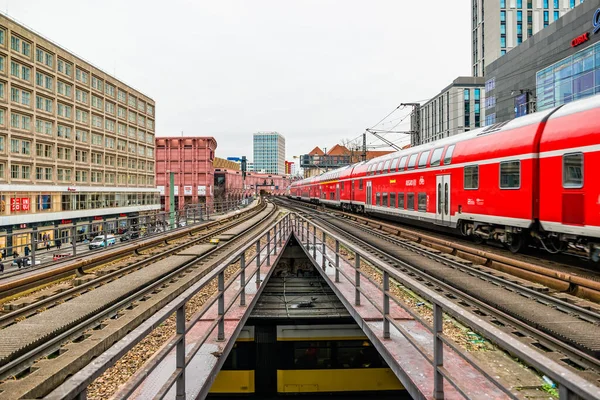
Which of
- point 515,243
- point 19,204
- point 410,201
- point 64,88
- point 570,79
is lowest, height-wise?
point 515,243

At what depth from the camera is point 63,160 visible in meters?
47.6

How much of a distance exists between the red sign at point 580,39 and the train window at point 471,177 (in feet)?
94.6

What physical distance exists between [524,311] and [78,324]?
687cm

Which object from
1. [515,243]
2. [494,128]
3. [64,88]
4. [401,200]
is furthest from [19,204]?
[515,243]

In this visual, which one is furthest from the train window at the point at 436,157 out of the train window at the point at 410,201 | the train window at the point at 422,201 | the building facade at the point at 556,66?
the building facade at the point at 556,66

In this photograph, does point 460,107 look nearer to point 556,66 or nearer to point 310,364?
point 556,66

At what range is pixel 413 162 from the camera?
18047 millimetres

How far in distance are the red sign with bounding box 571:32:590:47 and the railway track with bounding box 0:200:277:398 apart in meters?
36.9

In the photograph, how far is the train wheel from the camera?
1178 cm

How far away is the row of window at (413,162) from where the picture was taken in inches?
590

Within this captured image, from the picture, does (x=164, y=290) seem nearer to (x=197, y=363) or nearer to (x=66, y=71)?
(x=197, y=363)

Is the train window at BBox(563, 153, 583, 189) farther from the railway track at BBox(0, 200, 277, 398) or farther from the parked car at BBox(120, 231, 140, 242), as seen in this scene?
the parked car at BBox(120, 231, 140, 242)

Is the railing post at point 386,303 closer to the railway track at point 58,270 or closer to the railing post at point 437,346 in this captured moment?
the railing post at point 437,346

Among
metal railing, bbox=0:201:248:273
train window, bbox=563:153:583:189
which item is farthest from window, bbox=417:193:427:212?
metal railing, bbox=0:201:248:273
